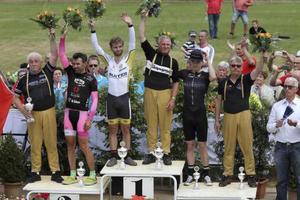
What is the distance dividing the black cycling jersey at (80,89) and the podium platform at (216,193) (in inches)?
79.9

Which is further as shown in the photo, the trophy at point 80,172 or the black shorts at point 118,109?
the black shorts at point 118,109

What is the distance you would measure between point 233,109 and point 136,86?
77.1 inches

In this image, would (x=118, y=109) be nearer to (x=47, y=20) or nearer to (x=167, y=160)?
(x=167, y=160)

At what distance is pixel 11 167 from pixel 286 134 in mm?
4481

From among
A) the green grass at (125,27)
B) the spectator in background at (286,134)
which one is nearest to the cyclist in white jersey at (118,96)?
the spectator in background at (286,134)

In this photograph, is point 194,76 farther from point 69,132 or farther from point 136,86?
point 69,132

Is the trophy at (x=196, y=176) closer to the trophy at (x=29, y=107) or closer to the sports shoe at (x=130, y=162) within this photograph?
the sports shoe at (x=130, y=162)

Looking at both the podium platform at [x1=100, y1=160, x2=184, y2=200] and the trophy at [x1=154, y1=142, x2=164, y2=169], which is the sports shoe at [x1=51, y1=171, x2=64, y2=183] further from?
the trophy at [x1=154, y1=142, x2=164, y2=169]

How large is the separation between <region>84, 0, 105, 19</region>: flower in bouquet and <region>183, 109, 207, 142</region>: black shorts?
212 centimetres

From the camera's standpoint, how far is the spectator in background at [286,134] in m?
10.4

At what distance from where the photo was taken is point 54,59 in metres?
11.2

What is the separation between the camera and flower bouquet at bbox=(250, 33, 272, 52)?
10.6 meters

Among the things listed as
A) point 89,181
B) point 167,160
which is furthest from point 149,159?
point 89,181

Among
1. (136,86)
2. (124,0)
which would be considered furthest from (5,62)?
(124,0)
